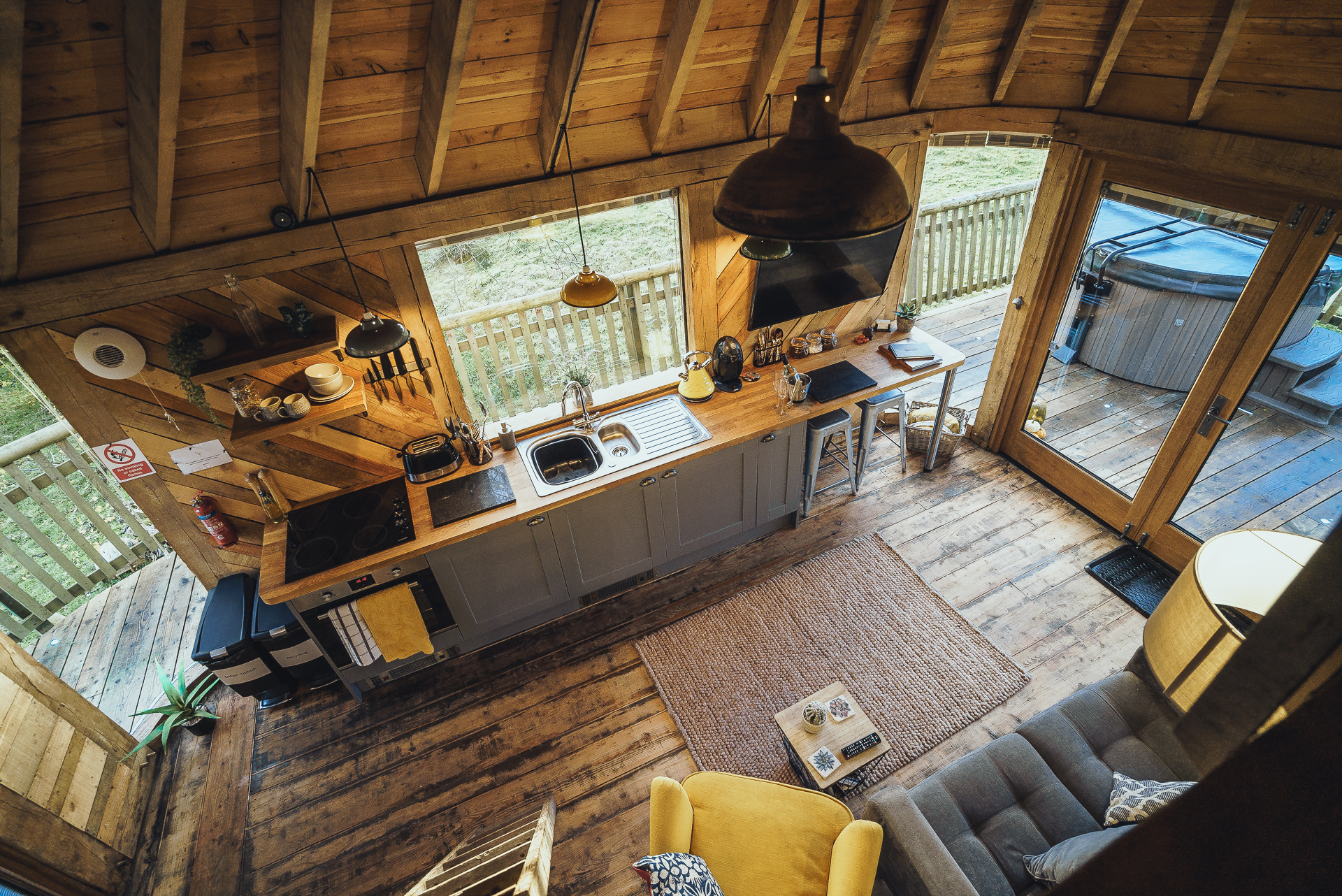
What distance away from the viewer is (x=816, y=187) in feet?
4.21

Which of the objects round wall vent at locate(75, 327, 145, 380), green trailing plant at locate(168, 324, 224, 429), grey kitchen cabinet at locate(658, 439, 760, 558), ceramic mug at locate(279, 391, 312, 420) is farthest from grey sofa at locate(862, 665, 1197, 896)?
round wall vent at locate(75, 327, 145, 380)

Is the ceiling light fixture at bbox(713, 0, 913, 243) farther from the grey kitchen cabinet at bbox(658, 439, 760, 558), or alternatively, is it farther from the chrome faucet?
the chrome faucet

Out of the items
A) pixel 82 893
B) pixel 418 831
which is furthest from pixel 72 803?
pixel 418 831

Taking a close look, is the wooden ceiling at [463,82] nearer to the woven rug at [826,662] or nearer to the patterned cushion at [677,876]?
the woven rug at [826,662]

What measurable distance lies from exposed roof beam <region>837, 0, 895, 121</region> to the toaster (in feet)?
8.27

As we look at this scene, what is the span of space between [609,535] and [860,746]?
5.36ft

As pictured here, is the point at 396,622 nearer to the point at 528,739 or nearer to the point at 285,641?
the point at 285,641

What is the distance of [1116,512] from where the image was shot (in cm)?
389

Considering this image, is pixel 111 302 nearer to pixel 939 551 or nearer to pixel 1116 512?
pixel 939 551

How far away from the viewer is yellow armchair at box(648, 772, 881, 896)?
2.12 metres

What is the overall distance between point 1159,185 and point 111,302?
4824 mm

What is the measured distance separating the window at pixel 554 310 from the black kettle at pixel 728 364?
270mm

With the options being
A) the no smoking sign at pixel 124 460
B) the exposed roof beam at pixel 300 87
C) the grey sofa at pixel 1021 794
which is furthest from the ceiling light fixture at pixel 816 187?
the no smoking sign at pixel 124 460

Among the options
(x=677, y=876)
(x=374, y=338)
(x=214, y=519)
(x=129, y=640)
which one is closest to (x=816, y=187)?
(x=677, y=876)
